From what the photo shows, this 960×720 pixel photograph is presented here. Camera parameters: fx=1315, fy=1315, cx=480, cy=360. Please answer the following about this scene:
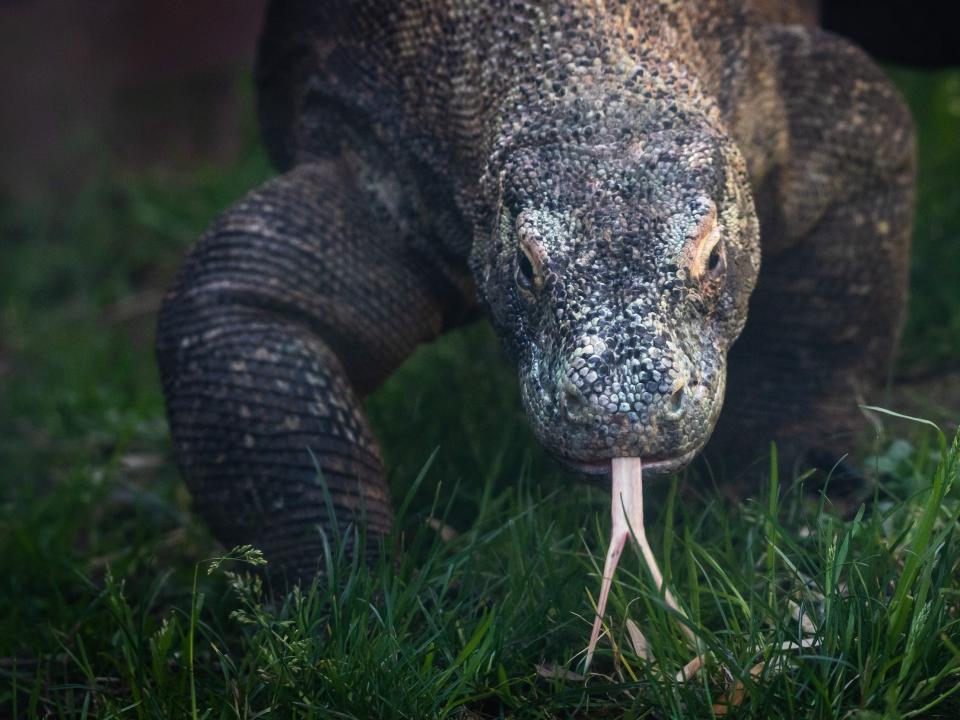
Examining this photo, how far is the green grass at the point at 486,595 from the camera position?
216cm

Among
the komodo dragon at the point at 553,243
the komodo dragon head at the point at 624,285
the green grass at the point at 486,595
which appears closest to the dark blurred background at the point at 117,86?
the green grass at the point at 486,595

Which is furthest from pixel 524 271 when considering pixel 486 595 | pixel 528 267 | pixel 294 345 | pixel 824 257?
pixel 824 257

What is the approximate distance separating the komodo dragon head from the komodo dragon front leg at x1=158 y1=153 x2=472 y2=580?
1.86 ft

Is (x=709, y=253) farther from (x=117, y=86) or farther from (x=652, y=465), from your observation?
(x=117, y=86)

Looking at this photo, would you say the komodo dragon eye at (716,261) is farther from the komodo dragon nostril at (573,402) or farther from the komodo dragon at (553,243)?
the komodo dragon nostril at (573,402)

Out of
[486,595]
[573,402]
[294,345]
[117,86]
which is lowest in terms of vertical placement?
[117,86]

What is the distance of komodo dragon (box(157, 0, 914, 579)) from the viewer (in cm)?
235

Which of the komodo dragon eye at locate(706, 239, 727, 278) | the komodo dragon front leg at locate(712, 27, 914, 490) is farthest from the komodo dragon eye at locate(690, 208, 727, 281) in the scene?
the komodo dragon front leg at locate(712, 27, 914, 490)

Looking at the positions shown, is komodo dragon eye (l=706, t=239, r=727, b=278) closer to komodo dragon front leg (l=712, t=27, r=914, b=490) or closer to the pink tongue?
the pink tongue

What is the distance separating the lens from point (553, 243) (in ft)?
7.95

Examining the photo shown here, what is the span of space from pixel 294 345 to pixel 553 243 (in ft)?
2.93

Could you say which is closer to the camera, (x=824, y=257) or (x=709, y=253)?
(x=709, y=253)

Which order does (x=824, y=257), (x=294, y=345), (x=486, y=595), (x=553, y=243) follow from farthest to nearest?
(x=824, y=257) → (x=294, y=345) → (x=486, y=595) → (x=553, y=243)

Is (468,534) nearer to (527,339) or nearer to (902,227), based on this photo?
(527,339)
